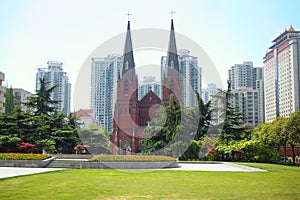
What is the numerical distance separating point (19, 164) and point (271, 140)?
1522 centimetres

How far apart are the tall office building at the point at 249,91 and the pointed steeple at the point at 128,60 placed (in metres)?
33.2

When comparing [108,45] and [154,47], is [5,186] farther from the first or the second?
[154,47]

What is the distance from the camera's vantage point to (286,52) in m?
68.6

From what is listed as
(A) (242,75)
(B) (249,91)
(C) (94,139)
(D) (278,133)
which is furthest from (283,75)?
(D) (278,133)

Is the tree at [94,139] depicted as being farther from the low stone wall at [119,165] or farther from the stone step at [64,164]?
the low stone wall at [119,165]

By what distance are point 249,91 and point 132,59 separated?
145ft

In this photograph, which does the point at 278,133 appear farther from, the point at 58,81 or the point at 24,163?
the point at 58,81

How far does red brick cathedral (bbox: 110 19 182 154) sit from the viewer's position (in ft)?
125

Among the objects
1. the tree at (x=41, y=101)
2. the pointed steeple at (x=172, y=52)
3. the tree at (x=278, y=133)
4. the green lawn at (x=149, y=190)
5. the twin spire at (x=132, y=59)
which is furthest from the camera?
the twin spire at (x=132, y=59)

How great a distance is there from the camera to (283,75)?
71125mm

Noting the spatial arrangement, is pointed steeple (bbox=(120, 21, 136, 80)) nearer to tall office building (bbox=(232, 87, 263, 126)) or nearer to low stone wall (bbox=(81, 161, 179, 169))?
low stone wall (bbox=(81, 161, 179, 169))

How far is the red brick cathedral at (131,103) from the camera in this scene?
38.1 meters

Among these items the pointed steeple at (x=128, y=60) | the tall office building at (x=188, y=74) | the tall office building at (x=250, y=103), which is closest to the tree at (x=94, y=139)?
the pointed steeple at (x=128, y=60)

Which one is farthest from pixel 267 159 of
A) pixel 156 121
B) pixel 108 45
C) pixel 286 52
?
pixel 286 52
